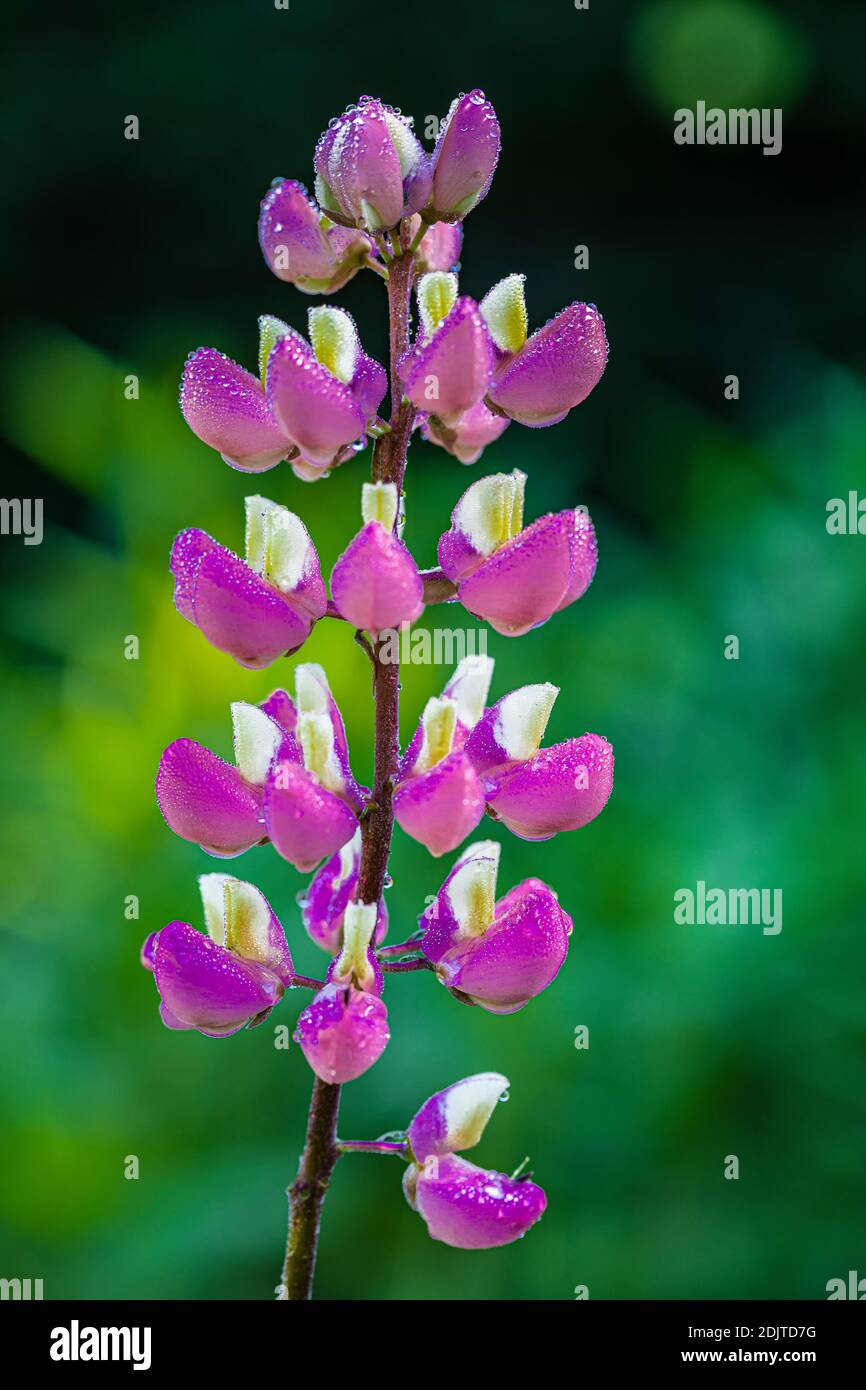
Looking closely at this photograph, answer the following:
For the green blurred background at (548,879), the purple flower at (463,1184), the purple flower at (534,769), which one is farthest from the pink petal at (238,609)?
the green blurred background at (548,879)

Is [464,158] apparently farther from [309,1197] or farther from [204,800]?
[309,1197]

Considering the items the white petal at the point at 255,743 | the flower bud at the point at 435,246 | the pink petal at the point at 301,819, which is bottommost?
the pink petal at the point at 301,819

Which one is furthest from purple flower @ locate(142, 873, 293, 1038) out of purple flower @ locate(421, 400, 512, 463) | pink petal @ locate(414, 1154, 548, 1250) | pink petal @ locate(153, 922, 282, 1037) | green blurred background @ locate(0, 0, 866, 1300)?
green blurred background @ locate(0, 0, 866, 1300)

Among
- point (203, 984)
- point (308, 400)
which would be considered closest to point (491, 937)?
point (203, 984)

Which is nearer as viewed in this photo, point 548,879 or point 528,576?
point 528,576

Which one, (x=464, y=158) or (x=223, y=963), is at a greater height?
(x=464, y=158)

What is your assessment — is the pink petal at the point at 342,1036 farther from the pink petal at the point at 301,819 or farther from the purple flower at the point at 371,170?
the purple flower at the point at 371,170
